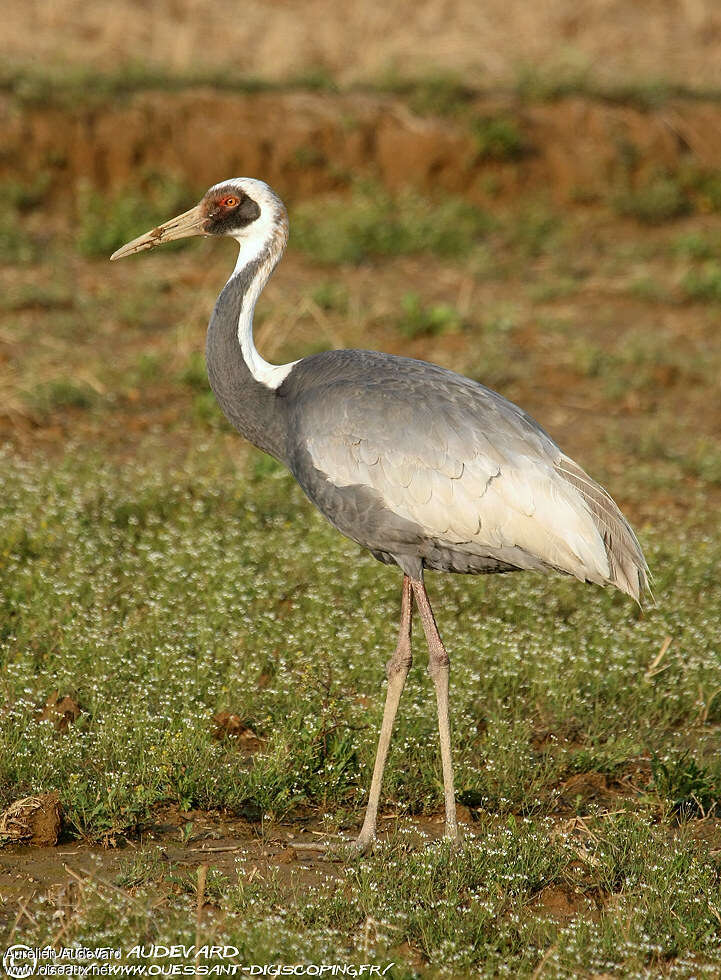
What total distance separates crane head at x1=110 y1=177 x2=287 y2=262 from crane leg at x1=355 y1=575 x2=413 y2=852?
5.44 ft

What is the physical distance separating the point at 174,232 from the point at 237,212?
0.33 m

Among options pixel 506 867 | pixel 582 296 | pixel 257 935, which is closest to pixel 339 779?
pixel 506 867

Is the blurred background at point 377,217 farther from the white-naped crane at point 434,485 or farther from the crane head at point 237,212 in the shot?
the white-naped crane at point 434,485

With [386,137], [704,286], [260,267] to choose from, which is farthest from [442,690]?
[386,137]

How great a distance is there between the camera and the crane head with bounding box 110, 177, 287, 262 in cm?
555

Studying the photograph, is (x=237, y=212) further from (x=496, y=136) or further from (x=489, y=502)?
(x=496, y=136)

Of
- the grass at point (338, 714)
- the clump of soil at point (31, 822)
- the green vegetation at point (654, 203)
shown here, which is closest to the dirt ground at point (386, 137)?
the green vegetation at point (654, 203)

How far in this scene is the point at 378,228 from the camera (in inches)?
466

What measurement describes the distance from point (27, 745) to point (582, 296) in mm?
7767

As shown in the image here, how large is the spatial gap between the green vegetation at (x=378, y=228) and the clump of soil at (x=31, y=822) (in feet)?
25.2

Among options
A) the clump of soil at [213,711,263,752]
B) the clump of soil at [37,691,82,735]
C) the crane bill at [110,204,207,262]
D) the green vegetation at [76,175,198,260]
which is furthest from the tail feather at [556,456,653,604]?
the green vegetation at [76,175,198,260]

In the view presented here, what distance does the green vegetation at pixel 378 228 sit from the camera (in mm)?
11578

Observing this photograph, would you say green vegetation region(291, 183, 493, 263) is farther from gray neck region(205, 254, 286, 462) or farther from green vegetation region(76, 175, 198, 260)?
gray neck region(205, 254, 286, 462)

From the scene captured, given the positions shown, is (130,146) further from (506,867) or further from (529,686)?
(506,867)
